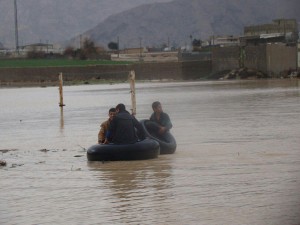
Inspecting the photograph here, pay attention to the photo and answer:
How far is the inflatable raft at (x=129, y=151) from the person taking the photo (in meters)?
15.1

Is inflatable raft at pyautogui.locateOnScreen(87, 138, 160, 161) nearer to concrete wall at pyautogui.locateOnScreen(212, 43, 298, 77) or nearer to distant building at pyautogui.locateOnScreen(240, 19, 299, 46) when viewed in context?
concrete wall at pyautogui.locateOnScreen(212, 43, 298, 77)

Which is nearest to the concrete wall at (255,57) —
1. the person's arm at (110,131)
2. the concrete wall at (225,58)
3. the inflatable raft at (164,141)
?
the concrete wall at (225,58)

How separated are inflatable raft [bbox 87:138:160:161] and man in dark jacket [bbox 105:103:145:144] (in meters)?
0.11

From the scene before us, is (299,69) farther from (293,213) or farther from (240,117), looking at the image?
(293,213)

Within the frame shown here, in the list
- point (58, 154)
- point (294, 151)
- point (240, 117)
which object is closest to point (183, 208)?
point (294, 151)

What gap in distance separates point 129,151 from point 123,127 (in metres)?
0.46

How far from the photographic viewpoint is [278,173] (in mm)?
12805

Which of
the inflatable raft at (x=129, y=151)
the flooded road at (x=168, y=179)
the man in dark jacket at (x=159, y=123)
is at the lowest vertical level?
the flooded road at (x=168, y=179)

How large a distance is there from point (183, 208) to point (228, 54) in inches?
2736

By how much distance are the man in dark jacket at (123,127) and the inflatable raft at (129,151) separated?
105 millimetres

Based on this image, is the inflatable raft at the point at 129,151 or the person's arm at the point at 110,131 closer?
the person's arm at the point at 110,131

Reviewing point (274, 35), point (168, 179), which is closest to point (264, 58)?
point (274, 35)

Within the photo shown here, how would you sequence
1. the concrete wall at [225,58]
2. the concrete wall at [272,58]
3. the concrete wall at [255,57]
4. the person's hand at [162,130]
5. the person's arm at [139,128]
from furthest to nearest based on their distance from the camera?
1. the concrete wall at [225,58]
2. the concrete wall at [255,57]
3. the concrete wall at [272,58]
4. the person's hand at [162,130]
5. the person's arm at [139,128]

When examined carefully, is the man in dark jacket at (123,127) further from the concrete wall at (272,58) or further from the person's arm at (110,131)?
the concrete wall at (272,58)
